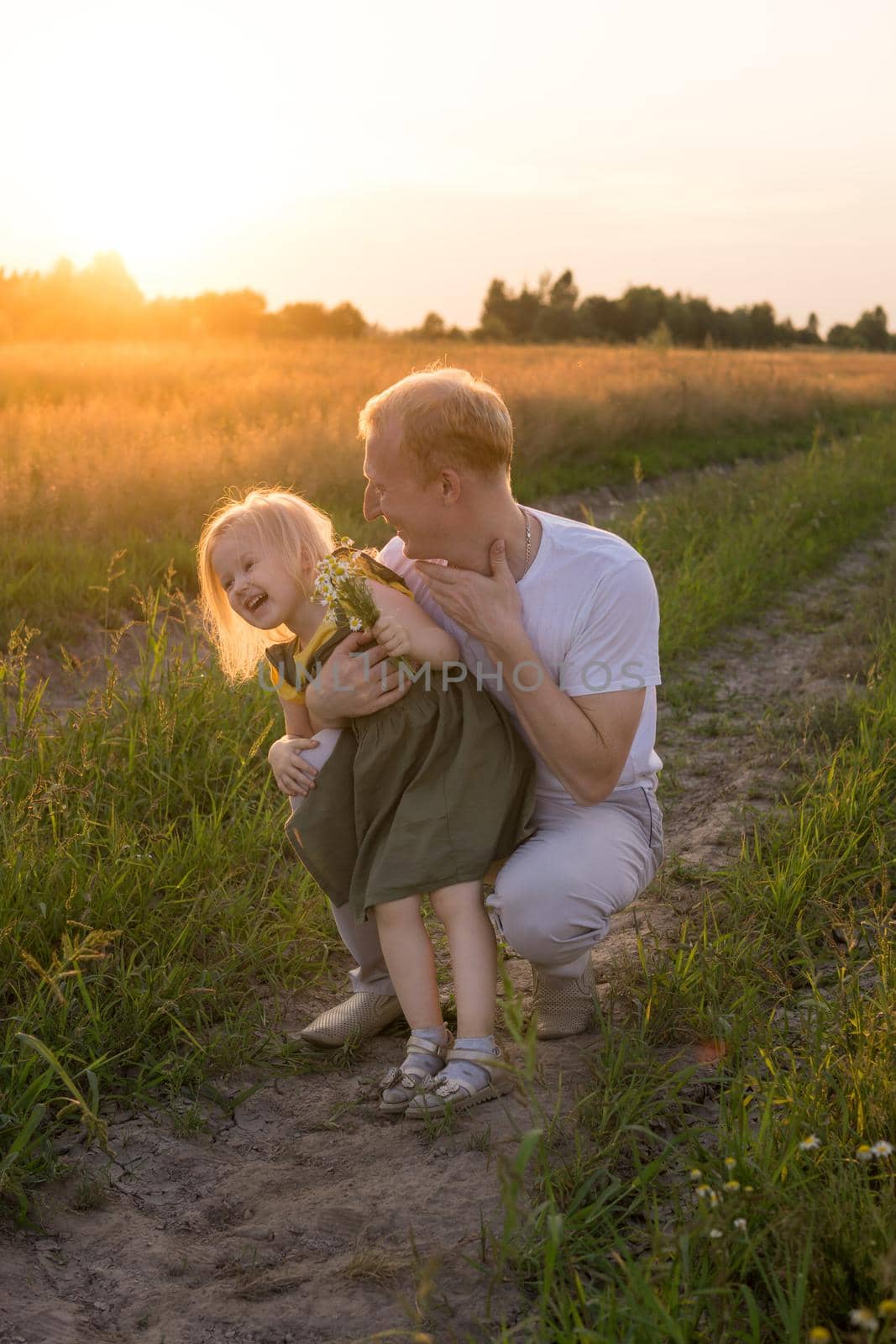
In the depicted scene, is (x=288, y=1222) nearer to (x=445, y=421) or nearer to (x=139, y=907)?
(x=139, y=907)

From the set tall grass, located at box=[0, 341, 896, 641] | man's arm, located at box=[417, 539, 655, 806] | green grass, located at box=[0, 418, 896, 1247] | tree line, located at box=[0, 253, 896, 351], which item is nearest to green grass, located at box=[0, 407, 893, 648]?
tall grass, located at box=[0, 341, 896, 641]

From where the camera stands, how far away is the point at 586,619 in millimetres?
2576

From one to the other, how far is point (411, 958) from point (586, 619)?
0.88 meters

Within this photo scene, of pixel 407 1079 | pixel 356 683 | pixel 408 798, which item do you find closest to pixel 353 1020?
pixel 407 1079

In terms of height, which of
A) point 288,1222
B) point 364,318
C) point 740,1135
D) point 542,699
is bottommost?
point 288,1222

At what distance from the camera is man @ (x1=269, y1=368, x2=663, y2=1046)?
2475 mm

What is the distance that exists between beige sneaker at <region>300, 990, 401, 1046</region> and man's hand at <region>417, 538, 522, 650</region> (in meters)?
0.97

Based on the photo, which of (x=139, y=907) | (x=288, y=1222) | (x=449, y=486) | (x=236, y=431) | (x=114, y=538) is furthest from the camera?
(x=236, y=431)

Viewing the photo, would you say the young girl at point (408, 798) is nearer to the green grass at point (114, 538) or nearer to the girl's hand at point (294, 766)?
the girl's hand at point (294, 766)

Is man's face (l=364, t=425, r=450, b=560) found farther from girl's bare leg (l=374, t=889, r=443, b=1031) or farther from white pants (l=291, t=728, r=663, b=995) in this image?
girl's bare leg (l=374, t=889, r=443, b=1031)

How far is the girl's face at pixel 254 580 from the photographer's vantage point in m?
2.77

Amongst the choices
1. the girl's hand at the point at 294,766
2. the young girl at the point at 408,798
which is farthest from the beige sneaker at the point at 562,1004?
the girl's hand at the point at 294,766

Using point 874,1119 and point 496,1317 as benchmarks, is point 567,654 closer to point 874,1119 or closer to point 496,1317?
point 874,1119

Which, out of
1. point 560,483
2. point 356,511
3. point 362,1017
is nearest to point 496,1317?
point 362,1017
